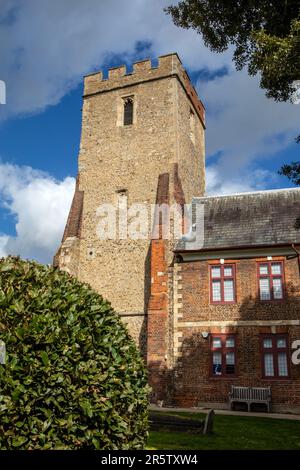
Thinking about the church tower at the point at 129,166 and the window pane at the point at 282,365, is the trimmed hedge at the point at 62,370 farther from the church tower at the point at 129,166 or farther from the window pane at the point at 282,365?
the church tower at the point at 129,166

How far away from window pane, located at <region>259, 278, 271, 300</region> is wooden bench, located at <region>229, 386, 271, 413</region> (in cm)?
364

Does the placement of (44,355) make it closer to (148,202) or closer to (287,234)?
(287,234)

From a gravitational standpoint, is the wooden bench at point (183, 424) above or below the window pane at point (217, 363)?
below

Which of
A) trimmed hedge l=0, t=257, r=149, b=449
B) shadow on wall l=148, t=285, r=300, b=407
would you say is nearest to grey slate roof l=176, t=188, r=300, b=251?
shadow on wall l=148, t=285, r=300, b=407

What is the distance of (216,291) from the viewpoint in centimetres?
1900

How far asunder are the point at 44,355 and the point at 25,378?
312mm

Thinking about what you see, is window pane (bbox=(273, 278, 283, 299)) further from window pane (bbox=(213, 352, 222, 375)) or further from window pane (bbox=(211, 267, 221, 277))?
window pane (bbox=(213, 352, 222, 375))

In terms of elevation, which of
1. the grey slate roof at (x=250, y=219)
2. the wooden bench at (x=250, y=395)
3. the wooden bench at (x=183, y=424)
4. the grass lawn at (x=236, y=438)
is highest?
the grey slate roof at (x=250, y=219)

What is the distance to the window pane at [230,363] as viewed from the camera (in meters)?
17.7

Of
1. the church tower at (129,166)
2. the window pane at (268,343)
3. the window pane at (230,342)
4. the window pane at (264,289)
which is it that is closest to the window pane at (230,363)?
the window pane at (230,342)

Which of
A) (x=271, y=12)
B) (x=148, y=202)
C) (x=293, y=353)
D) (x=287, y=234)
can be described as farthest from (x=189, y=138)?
(x=271, y=12)

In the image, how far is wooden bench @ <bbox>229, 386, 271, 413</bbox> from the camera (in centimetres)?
1681

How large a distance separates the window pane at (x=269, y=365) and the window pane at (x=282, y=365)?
30 cm

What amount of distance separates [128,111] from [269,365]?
16.3m
